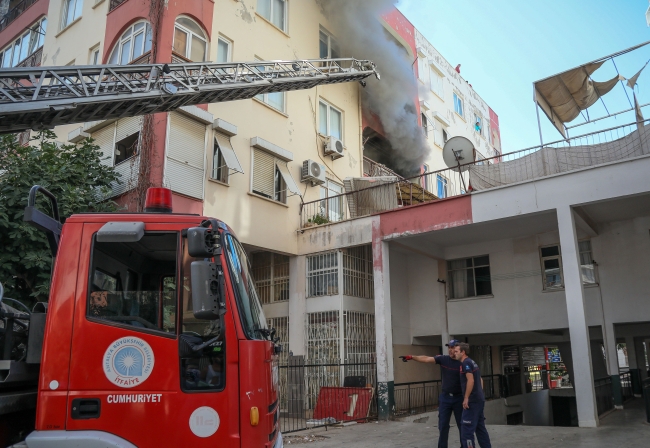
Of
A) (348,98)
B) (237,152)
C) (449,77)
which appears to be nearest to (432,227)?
(237,152)

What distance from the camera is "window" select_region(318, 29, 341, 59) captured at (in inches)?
746

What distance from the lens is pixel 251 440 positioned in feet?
13.2

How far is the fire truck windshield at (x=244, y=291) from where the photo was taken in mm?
4277

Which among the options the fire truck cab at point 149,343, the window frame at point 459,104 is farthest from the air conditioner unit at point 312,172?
the window frame at point 459,104

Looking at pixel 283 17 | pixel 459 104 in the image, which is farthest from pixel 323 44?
pixel 459 104

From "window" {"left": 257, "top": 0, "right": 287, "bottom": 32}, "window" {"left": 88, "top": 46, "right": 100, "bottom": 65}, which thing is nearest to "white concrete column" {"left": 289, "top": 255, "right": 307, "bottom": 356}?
"window" {"left": 257, "top": 0, "right": 287, "bottom": 32}

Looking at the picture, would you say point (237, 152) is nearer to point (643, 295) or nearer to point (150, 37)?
point (150, 37)

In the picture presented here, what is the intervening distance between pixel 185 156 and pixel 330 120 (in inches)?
279

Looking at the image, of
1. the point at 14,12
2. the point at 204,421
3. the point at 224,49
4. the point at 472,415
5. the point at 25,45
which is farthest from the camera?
the point at 14,12

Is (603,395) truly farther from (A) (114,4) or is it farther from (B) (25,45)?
(B) (25,45)

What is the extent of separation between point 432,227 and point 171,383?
1035 centimetres

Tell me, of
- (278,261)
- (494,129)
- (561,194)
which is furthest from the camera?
(494,129)

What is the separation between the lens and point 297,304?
15.6 meters

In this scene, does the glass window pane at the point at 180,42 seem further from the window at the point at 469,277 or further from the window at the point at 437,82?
the window at the point at 437,82
